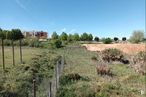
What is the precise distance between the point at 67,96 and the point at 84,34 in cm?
11290

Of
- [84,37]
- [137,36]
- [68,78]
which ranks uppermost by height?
[84,37]

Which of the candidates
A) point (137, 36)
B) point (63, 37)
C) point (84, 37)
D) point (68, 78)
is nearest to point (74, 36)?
point (84, 37)

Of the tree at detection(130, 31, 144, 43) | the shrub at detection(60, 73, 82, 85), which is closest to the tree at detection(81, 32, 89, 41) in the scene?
the tree at detection(130, 31, 144, 43)

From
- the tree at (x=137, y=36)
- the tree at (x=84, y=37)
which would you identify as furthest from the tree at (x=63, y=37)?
the tree at (x=137, y=36)

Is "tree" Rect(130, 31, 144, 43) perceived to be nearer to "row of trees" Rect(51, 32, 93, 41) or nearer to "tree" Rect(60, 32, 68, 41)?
"row of trees" Rect(51, 32, 93, 41)

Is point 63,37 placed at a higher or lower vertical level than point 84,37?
lower

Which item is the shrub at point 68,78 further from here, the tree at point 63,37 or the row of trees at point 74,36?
the row of trees at point 74,36

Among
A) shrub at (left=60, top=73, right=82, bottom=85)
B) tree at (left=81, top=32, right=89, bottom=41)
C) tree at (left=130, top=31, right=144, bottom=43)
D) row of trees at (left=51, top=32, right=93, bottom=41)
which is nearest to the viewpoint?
shrub at (left=60, top=73, right=82, bottom=85)

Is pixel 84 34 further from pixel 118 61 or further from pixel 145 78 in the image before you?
pixel 145 78

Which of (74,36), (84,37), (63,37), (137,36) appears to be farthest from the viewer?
(84,37)

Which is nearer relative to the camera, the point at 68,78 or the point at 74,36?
the point at 68,78

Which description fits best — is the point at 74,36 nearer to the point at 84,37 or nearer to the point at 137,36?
the point at 84,37

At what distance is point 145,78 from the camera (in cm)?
1482

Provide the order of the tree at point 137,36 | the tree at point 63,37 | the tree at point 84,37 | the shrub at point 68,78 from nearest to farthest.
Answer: the shrub at point 68,78, the tree at point 137,36, the tree at point 63,37, the tree at point 84,37
